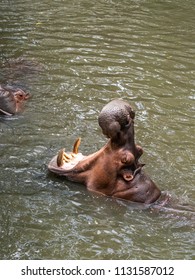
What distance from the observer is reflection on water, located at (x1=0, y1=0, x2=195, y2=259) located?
5.05 m

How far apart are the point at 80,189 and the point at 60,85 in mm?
3436

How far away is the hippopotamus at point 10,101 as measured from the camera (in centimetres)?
776

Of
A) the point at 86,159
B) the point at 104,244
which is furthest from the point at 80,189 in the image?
the point at 104,244

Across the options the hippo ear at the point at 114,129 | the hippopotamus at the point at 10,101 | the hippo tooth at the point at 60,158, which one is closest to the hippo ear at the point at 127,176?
the hippo ear at the point at 114,129

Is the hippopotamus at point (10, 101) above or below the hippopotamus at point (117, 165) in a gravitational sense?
below

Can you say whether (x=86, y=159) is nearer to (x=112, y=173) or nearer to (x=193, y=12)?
(x=112, y=173)

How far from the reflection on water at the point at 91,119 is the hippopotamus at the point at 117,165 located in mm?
124

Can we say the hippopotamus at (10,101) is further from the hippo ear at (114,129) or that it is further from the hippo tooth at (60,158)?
the hippo ear at (114,129)

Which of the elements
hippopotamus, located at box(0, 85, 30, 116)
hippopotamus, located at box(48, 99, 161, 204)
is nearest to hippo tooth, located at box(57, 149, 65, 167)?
hippopotamus, located at box(48, 99, 161, 204)

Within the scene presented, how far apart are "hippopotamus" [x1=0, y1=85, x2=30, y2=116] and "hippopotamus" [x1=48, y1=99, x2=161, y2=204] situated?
2235 millimetres

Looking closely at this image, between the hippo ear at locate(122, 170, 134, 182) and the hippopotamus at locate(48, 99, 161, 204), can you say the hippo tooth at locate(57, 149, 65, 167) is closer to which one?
the hippopotamus at locate(48, 99, 161, 204)

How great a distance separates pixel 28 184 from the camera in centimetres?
589

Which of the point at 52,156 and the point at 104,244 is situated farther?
the point at 52,156

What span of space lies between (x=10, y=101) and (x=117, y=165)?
9.64 ft
